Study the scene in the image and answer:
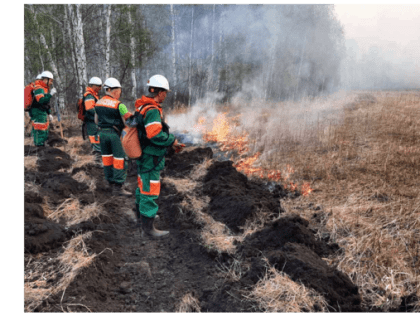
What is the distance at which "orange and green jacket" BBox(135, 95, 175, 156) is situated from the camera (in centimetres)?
385

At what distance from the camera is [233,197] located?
5039 millimetres

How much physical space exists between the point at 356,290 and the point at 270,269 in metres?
0.86

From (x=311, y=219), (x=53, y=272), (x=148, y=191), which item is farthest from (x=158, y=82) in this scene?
(x=311, y=219)

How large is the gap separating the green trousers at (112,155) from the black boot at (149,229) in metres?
1.76

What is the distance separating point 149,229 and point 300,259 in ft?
7.37

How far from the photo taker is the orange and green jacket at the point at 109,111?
5.33m

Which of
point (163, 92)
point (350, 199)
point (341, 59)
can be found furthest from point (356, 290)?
point (341, 59)

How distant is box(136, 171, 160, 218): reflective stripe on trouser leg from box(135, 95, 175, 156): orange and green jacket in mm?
350

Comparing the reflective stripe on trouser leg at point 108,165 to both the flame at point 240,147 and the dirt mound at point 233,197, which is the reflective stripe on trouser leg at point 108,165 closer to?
the dirt mound at point 233,197

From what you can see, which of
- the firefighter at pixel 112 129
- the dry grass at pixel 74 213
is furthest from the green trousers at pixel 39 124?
the dry grass at pixel 74 213

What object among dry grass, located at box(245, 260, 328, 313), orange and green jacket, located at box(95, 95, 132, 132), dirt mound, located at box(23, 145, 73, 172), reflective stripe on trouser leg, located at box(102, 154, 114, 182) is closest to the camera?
dry grass, located at box(245, 260, 328, 313)

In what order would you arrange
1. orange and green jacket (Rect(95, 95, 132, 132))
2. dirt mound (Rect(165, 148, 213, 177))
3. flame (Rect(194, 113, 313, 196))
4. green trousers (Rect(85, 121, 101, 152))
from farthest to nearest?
green trousers (Rect(85, 121, 101, 152))
dirt mound (Rect(165, 148, 213, 177))
flame (Rect(194, 113, 313, 196))
orange and green jacket (Rect(95, 95, 132, 132))

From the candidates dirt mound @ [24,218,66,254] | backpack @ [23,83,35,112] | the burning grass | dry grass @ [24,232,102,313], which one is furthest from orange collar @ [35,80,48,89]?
dry grass @ [24,232,102,313]

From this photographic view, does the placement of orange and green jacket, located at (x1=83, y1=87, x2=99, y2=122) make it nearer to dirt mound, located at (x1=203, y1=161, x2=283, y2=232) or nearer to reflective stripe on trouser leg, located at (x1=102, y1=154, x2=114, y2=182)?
reflective stripe on trouser leg, located at (x1=102, y1=154, x2=114, y2=182)
